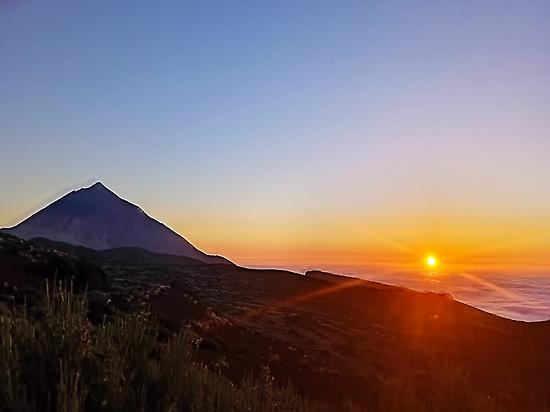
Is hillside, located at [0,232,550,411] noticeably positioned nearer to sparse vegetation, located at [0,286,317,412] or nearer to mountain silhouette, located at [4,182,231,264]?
sparse vegetation, located at [0,286,317,412]

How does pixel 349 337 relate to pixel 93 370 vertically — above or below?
above

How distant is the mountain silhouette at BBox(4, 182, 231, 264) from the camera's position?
400ft

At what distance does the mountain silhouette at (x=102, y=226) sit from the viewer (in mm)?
122000

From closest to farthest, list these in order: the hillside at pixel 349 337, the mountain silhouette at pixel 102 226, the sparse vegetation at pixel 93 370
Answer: the sparse vegetation at pixel 93 370, the hillside at pixel 349 337, the mountain silhouette at pixel 102 226

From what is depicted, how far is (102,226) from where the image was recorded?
129125mm

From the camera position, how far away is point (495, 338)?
32.6m

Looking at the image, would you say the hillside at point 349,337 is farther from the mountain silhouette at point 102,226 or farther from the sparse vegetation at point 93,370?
the mountain silhouette at point 102,226

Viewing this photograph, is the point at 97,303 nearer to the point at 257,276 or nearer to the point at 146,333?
the point at 146,333

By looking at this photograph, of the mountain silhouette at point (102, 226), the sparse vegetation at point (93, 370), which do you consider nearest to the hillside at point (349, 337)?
the sparse vegetation at point (93, 370)

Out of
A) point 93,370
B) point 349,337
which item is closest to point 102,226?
point 349,337

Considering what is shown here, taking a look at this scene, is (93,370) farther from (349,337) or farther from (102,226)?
(102,226)

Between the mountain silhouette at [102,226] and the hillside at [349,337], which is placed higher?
the mountain silhouette at [102,226]

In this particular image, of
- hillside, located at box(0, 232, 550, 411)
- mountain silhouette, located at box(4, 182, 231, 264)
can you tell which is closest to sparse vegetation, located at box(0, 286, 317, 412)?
hillside, located at box(0, 232, 550, 411)

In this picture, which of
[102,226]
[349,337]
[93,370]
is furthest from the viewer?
[102,226]
